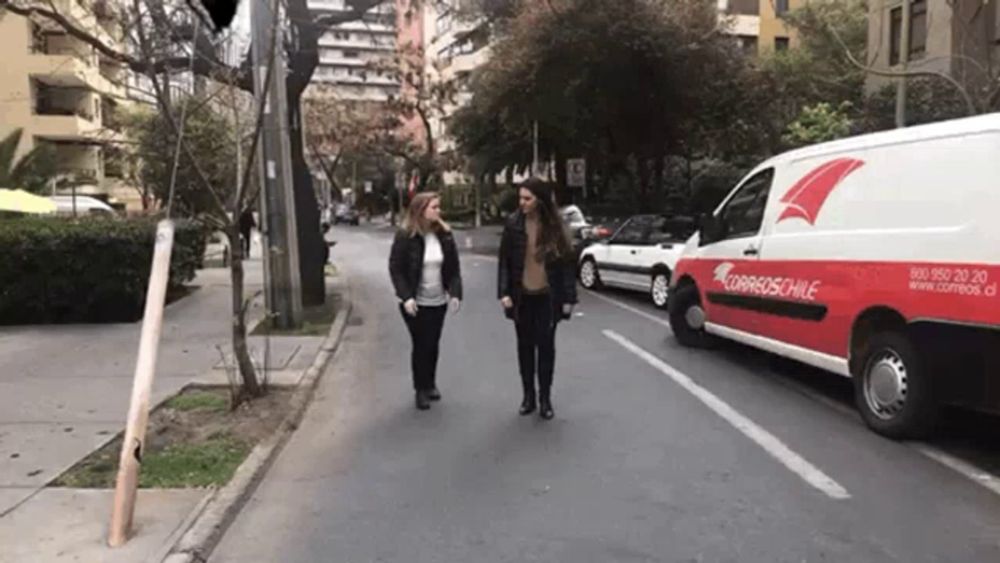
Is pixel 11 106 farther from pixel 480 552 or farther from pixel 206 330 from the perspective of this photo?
pixel 480 552

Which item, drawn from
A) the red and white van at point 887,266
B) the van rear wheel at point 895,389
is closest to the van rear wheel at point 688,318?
the red and white van at point 887,266

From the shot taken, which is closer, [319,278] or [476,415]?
[476,415]

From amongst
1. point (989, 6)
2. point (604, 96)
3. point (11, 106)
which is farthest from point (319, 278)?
point (11, 106)

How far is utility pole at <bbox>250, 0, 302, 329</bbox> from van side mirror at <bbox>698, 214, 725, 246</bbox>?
5.31 meters

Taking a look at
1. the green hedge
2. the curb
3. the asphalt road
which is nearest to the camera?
the curb

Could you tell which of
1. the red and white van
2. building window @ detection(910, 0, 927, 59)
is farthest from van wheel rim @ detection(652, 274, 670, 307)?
building window @ detection(910, 0, 927, 59)

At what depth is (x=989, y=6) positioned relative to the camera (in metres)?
22.2

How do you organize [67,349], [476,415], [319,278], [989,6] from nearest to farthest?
[476,415] < [67,349] < [319,278] < [989,6]

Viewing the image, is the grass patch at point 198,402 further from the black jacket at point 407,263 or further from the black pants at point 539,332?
the black pants at point 539,332

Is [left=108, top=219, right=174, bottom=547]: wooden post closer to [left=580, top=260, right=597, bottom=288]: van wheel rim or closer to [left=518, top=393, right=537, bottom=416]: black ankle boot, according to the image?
[left=518, top=393, right=537, bottom=416]: black ankle boot

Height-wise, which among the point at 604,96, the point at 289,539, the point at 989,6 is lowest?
the point at 289,539

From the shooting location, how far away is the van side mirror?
30.3 ft

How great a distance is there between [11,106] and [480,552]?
44.9 meters

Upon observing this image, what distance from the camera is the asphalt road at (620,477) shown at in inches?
177
